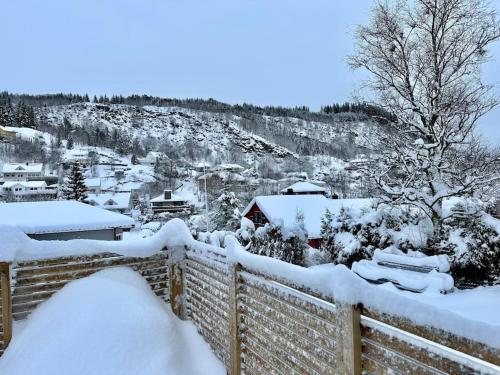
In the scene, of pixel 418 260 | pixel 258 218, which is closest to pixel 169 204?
pixel 258 218

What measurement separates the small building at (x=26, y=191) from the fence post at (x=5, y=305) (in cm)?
5121

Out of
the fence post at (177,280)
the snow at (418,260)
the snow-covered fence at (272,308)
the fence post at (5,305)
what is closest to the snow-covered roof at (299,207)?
the snow at (418,260)

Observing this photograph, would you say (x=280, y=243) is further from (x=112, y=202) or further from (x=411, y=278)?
(x=112, y=202)

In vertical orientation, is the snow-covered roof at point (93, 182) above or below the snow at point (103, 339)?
above

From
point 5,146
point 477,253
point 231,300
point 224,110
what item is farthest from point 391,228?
point 224,110

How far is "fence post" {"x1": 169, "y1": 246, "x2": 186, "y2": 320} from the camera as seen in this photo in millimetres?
4684

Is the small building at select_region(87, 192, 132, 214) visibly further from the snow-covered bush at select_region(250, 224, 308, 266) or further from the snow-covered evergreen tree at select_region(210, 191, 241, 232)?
the snow-covered bush at select_region(250, 224, 308, 266)

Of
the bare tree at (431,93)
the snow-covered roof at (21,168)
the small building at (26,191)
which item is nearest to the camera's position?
the bare tree at (431,93)

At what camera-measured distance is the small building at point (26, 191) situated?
5091 centimetres

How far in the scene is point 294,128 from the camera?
4360 inches

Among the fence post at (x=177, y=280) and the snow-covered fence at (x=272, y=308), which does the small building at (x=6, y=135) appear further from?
the fence post at (x=177, y=280)

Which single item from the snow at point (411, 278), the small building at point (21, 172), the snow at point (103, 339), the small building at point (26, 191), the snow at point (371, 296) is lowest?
the snow at point (411, 278)

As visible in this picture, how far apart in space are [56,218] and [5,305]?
828cm

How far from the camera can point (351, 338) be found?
5.74 ft
